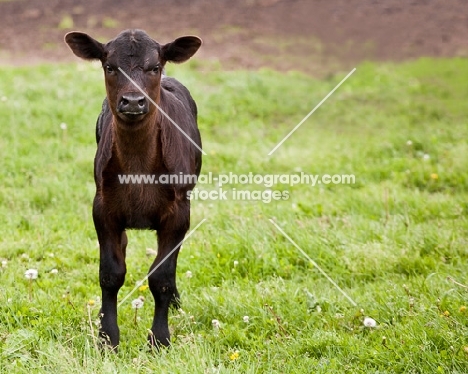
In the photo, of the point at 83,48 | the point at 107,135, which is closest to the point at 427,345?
the point at 107,135

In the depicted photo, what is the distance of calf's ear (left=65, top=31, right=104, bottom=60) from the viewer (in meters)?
4.95

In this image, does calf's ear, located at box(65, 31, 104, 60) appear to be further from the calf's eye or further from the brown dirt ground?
the brown dirt ground

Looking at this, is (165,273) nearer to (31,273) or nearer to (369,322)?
(31,273)

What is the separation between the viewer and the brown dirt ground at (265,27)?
14.3 meters

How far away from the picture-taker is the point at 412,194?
24.5 feet

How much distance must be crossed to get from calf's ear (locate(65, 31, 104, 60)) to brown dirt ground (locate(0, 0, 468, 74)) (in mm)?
8323

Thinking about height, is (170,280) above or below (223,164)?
above

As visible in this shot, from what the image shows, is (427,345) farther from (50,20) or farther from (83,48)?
(50,20)

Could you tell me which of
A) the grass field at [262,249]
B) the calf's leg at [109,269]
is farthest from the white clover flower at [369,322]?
the calf's leg at [109,269]

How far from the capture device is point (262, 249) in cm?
601

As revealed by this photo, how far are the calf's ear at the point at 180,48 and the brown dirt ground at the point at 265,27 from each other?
8.11m

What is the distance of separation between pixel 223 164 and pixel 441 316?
467 centimetres

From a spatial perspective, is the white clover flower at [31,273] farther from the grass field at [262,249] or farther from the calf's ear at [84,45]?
the calf's ear at [84,45]

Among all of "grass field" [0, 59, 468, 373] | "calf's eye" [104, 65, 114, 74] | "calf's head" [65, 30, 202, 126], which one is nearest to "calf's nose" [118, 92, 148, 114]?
"calf's head" [65, 30, 202, 126]
